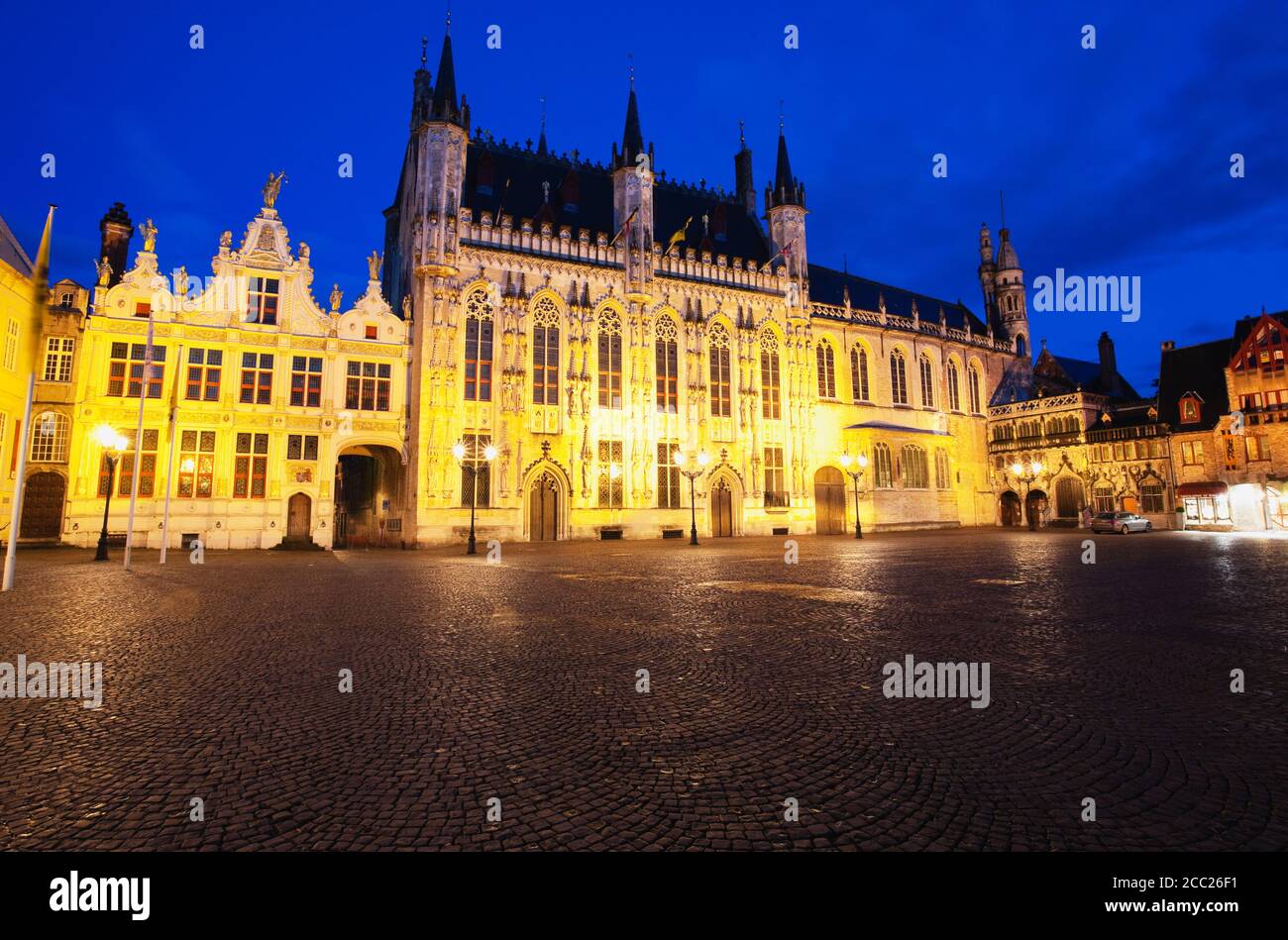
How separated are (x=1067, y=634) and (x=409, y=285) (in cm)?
3200

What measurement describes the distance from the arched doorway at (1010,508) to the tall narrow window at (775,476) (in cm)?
2144

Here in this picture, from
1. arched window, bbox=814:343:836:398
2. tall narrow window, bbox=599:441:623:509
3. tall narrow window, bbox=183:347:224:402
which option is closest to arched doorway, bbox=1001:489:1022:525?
arched window, bbox=814:343:836:398

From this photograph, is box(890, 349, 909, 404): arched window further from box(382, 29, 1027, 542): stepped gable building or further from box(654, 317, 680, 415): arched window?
box(654, 317, 680, 415): arched window

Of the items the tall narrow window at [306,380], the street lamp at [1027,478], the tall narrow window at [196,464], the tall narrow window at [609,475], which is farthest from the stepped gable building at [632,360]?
the tall narrow window at [196,464]

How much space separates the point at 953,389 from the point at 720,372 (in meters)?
21.1

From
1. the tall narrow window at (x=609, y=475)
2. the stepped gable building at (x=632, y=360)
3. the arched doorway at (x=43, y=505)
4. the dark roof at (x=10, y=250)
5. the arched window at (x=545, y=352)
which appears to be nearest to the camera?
the dark roof at (x=10, y=250)

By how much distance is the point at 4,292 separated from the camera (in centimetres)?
2397

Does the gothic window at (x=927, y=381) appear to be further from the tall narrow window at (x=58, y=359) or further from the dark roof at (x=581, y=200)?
the tall narrow window at (x=58, y=359)

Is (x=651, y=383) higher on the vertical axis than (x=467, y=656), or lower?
higher

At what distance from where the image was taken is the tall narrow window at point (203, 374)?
26.6m
